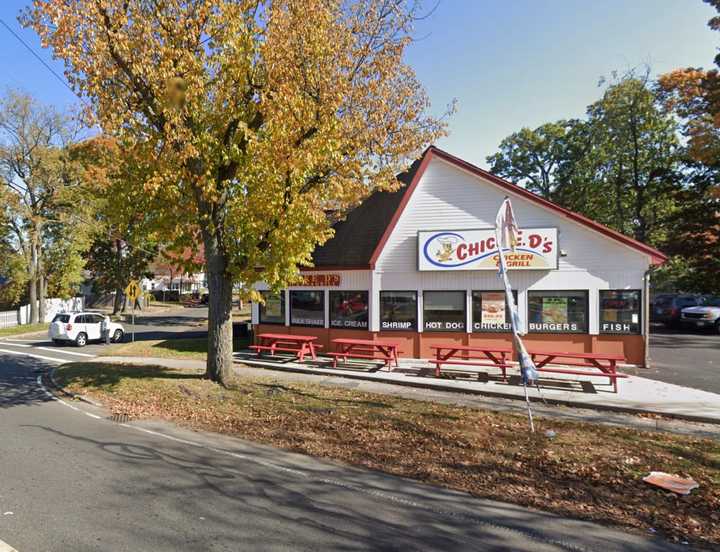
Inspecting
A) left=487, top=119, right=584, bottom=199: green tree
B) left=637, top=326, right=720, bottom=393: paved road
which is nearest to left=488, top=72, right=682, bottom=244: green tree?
left=487, top=119, right=584, bottom=199: green tree

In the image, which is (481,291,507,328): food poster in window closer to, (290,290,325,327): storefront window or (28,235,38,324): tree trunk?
(290,290,325,327): storefront window

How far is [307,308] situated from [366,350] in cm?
295

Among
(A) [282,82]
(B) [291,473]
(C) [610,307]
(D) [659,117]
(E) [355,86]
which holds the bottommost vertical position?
(B) [291,473]

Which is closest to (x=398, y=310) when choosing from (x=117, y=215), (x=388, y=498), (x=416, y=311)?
(x=416, y=311)

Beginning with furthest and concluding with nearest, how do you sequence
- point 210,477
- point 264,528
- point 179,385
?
point 179,385, point 210,477, point 264,528

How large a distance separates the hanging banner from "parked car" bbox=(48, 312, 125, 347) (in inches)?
656

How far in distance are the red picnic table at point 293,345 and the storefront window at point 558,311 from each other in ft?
23.7

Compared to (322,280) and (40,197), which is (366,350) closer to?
(322,280)

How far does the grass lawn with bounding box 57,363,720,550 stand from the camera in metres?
4.71

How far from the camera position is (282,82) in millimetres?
8734

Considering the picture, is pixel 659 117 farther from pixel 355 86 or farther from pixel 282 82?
pixel 282 82

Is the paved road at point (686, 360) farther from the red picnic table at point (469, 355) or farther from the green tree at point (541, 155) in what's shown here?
the green tree at point (541, 155)

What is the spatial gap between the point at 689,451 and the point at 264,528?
631 cm

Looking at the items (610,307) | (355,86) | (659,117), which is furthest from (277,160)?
(659,117)
